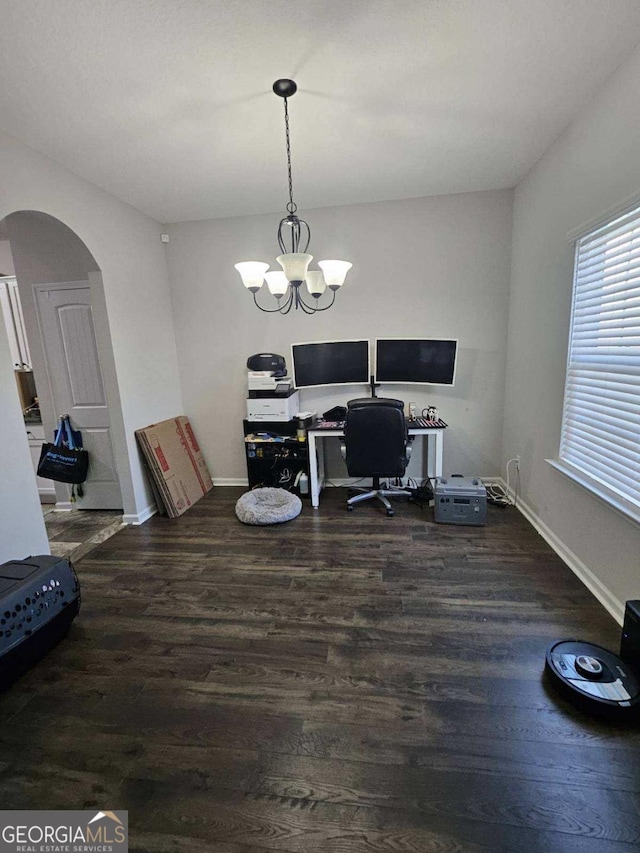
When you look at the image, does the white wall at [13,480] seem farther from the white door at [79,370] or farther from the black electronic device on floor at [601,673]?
the black electronic device on floor at [601,673]

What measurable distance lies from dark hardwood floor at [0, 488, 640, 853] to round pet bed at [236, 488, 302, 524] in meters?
0.61

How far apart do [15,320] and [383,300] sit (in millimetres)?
3784

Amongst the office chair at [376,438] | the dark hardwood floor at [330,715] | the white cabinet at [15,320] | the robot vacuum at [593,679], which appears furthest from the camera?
the white cabinet at [15,320]

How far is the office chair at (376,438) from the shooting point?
2918 mm

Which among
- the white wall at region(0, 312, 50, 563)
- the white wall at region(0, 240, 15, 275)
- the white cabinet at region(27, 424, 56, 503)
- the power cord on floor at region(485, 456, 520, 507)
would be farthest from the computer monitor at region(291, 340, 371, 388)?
the white wall at region(0, 240, 15, 275)

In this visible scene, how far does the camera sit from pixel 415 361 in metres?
3.45

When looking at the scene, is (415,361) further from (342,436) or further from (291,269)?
(291,269)

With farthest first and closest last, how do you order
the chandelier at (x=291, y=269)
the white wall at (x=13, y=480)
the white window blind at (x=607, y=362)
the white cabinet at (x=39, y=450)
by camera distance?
the white cabinet at (x=39, y=450)
the white wall at (x=13, y=480)
the chandelier at (x=291, y=269)
the white window blind at (x=607, y=362)

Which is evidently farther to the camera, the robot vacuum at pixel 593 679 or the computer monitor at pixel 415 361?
the computer monitor at pixel 415 361

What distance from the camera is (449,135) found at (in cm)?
237

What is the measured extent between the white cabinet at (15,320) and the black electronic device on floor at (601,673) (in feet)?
15.3

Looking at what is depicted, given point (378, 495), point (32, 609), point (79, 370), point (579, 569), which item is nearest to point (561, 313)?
point (579, 569)

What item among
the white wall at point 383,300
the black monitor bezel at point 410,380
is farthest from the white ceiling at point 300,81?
the black monitor bezel at point 410,380

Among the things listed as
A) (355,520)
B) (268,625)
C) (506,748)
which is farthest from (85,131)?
(506,748)
